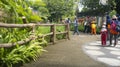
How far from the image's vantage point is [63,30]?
1852cm

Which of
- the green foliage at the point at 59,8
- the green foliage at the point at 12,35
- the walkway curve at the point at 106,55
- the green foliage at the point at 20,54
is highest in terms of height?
the green foliage at the point at 59,8

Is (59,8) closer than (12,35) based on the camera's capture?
No

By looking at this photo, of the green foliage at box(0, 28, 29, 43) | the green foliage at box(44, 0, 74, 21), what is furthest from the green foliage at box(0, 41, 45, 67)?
the green foliage at box(44, 0, 74, 21)

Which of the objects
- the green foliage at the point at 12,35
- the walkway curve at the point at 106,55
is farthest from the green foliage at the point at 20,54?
the walkway curve at the point at 106,55

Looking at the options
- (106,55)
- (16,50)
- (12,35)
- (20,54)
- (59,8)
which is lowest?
(106,55)

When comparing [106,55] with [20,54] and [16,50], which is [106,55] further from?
[16,50]

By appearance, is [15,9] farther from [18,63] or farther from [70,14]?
[70,14]

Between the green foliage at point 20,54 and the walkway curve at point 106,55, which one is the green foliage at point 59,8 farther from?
the green foliage at point 20,54

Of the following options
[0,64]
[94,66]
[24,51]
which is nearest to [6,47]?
[0,64]

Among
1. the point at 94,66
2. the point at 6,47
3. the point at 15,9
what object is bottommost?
the point at 94,66

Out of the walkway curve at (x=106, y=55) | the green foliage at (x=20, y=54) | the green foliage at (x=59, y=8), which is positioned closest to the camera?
the green foliage at (x=20, y=54)

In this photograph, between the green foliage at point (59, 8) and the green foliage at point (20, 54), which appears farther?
the green foliage at point (59, 8)

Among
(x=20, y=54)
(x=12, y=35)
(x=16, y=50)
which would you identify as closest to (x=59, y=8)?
(x=12, y=35)

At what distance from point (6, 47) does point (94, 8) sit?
102 ft
